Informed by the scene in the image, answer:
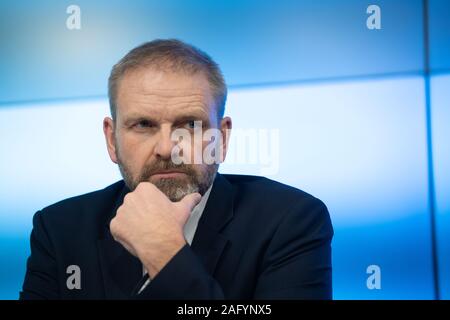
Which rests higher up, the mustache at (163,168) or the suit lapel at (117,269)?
the mustache at (163,168)

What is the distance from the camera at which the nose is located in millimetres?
1893

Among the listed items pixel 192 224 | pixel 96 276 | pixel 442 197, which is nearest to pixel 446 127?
pixel 442 197

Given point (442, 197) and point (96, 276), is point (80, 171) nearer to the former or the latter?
point (96, 276)

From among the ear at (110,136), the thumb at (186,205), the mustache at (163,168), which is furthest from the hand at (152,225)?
the ear at (110,136)

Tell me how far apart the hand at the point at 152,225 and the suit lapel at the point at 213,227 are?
13 cm

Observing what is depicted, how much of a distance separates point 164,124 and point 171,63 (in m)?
0.21

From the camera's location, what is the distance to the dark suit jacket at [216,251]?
5.61 feet

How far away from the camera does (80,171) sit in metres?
2.22

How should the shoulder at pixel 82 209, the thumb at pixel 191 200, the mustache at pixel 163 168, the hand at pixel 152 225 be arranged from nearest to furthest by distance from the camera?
1. the hand at pixel 152 225
2. the thumb at pixel 191 200
3. the mustache at pixel 163 168
4. the shoulder at pixel 82 209

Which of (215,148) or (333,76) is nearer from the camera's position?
(215,148)

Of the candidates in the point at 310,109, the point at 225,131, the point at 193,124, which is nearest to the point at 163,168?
the point at 193,124

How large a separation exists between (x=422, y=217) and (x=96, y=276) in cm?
119

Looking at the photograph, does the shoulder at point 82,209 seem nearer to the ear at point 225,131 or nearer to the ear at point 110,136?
the ear at point 110,136
